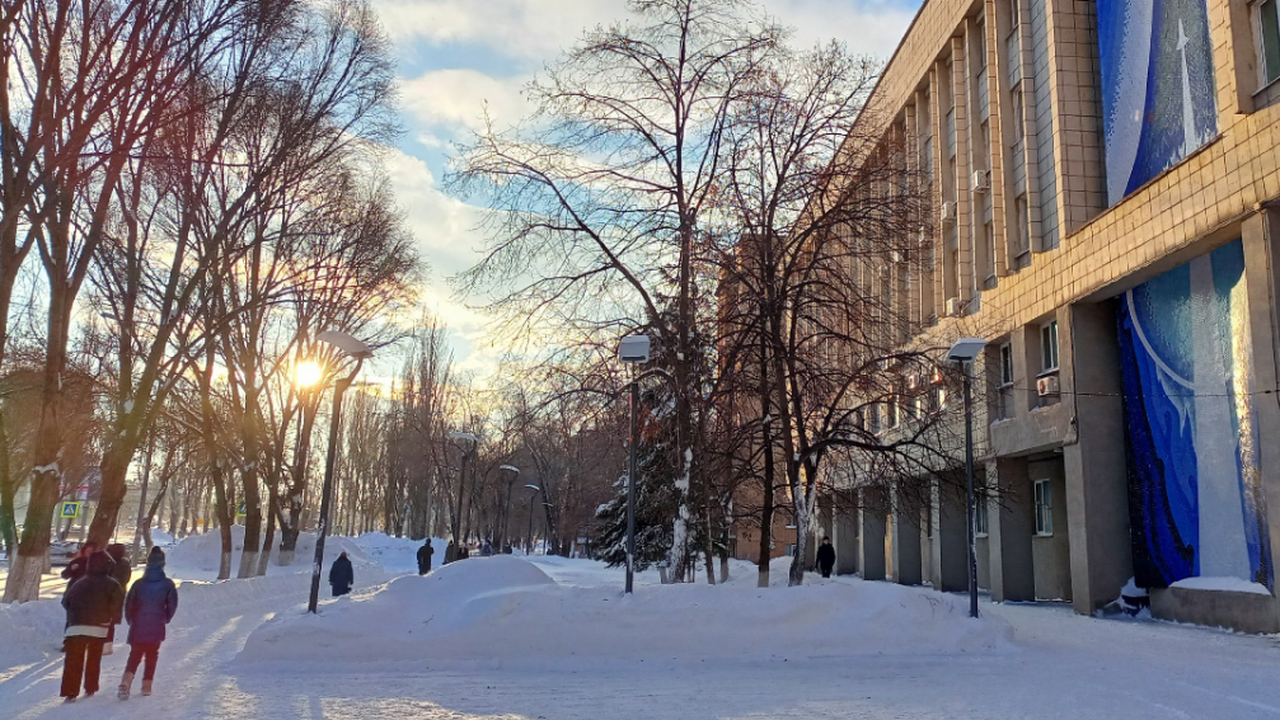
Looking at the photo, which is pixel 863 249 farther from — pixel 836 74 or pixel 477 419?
pixel 477 419

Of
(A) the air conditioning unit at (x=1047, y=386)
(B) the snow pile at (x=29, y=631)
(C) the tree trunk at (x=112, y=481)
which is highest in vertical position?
(A) the air conditioning unit at (x=1047, y=386)

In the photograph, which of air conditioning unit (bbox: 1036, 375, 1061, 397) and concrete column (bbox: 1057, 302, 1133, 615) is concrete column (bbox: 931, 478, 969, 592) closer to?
air conditioning unit (bbox: 1036, 375, 1061, 397)

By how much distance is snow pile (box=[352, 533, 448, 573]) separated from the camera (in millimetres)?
49281

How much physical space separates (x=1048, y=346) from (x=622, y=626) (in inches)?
564

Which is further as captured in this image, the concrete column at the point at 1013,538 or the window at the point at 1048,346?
the concrete column at the point at 1013,538

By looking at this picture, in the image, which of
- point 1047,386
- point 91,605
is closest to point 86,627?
point 91,605

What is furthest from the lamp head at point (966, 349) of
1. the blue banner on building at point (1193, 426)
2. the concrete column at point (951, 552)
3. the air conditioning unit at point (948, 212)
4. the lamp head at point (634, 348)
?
the concrete column at point (951, 552)

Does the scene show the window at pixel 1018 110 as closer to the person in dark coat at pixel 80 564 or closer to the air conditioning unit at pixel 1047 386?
the air conditioning unit at pixel 1047 386

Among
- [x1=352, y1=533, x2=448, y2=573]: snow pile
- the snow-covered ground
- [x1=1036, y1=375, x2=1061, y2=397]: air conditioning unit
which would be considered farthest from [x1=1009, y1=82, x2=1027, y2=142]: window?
[x1=352, y1=533, x2=448, y2=573]: snow pile

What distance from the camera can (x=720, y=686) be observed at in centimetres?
1029

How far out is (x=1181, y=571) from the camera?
17984mm

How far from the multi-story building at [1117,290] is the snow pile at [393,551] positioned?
1189 inches

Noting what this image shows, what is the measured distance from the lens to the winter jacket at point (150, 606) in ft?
31.9

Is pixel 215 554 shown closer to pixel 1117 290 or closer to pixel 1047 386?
pixel 1047 386
